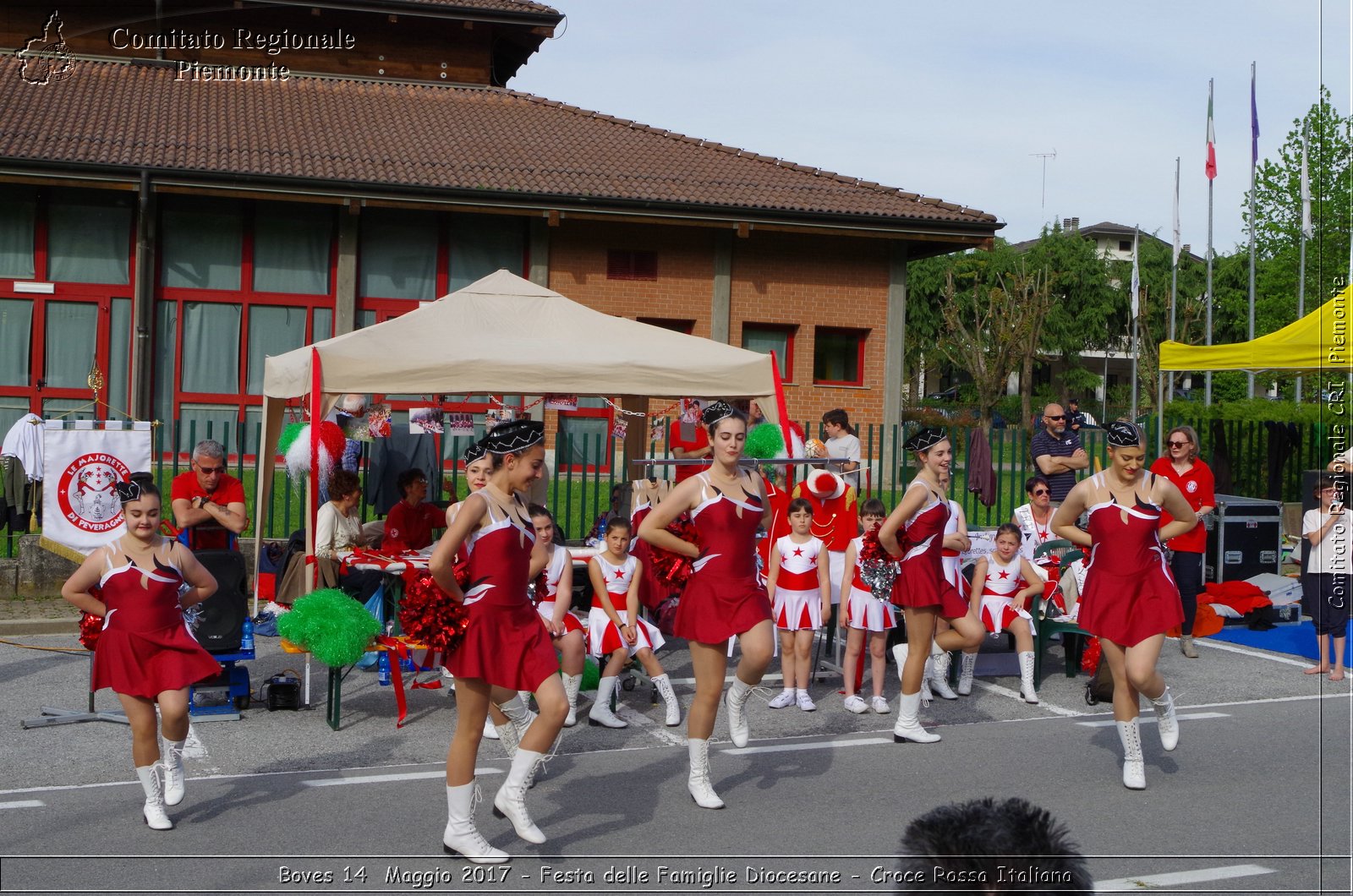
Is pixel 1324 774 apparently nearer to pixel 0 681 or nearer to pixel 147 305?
pixel 0 681

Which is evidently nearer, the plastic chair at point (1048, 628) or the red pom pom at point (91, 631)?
the red pom pom at point (91, 631)

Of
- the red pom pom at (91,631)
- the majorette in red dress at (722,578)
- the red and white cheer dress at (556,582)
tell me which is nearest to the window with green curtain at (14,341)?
the red and white cheer dress at (556,582)

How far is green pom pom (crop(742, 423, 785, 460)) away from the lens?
1151 centimetres

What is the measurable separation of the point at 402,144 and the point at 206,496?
15.0 m

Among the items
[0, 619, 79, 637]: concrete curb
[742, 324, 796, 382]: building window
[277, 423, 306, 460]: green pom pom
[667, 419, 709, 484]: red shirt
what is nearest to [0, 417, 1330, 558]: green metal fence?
[667, 419, 709, 484]: red shirt

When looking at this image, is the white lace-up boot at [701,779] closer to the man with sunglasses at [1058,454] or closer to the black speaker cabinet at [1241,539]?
the man with sunglasses at [1058,454]

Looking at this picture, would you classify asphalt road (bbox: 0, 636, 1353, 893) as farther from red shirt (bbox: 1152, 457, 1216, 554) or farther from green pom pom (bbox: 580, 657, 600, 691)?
red shirt (bbox: 1152, 457, 1216, 554)

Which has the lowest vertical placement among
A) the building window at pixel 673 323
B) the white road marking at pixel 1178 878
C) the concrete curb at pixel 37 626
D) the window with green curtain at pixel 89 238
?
the white road marking at pixel 1178 878

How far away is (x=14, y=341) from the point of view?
22.1 metres

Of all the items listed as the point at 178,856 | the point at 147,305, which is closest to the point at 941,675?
the point at 178,856

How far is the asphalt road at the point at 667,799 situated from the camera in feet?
19.0

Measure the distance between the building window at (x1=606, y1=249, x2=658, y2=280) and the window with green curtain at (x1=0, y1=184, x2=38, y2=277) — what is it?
30.5ft

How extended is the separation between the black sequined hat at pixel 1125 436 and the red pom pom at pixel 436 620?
12.3 feet

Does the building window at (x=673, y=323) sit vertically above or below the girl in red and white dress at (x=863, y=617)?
above
